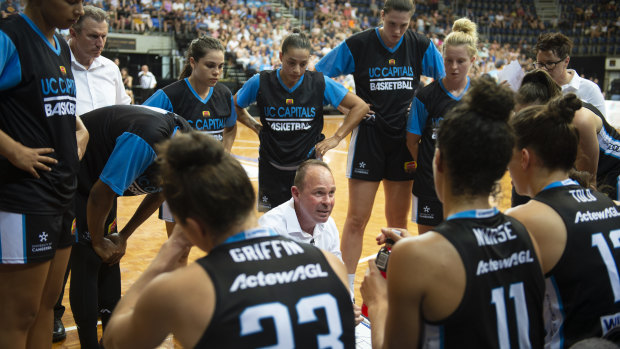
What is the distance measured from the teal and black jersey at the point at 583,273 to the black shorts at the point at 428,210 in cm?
200

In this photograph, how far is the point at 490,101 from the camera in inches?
66.8

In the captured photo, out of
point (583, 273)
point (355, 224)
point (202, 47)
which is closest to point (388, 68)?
point (355, 224)

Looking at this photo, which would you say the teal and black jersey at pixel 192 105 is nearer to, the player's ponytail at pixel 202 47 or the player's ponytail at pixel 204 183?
the player's ponytail at pixel 202 47

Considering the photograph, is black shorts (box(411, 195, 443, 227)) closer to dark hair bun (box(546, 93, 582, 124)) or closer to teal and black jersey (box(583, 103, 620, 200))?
teal and black jersey (box(583, 103, 620, 200))

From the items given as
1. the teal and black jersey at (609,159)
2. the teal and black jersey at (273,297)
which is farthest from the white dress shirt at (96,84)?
the teal and black jersey at (609,159)

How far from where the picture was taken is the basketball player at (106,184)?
279cm

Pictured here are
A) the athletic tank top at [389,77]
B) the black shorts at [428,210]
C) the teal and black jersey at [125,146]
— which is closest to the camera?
the teal and black jersey at [125,146]

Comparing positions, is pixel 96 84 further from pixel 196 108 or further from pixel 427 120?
pixel 427 120

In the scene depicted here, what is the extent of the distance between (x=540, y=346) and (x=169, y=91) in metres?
3.00

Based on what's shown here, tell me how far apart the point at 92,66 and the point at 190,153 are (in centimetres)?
289

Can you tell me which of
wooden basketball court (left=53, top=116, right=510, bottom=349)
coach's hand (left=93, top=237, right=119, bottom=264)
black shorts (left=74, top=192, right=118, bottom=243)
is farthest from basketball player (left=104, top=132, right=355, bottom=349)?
black shorts (left=74, top=192, right=118, bottom=243)

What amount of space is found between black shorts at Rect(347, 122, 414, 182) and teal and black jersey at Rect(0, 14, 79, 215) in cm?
242

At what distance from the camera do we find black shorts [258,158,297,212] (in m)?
4.25

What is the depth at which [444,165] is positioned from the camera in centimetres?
179
